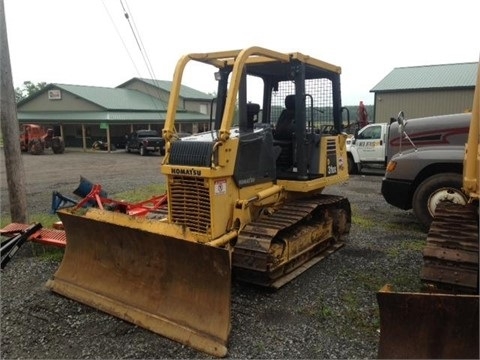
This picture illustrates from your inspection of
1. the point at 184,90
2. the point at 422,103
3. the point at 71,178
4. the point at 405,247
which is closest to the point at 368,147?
the point at 405,247

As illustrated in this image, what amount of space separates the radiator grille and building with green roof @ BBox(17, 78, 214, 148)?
86.0 ft

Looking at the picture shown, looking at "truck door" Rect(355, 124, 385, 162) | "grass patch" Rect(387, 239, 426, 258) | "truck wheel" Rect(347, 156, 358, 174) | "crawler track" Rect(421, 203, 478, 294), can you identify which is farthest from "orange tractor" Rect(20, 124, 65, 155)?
"crawler track" Rect(421, 203, 478, 294)

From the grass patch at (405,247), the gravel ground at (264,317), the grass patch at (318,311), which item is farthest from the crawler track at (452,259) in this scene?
the grass patch at (405,247)

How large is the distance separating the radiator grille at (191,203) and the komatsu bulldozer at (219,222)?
12 mm

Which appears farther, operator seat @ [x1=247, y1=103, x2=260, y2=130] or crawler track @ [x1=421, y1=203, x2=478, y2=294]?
operator seat @ [x1=247, y1=103, x2=260, y2=130]

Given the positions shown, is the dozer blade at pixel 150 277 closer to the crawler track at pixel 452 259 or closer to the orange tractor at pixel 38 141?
the crawler track at pixel 452 259

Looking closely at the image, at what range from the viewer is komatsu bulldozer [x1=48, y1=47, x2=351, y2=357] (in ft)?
13.3

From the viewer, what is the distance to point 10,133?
6.86 meters

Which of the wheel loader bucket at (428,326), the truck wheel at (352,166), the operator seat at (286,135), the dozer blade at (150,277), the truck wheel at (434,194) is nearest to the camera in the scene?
the wheel loader bucket at (428,326)

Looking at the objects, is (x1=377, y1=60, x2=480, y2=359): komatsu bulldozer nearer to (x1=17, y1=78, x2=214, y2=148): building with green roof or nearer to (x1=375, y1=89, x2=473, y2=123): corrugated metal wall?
(x1=375, y1=89, x2=473, y2=123): corrugated metal wall

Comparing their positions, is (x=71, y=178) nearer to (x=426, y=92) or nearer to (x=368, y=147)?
(x=368, y=147)

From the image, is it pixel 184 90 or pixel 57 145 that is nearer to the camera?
pixel 57 145

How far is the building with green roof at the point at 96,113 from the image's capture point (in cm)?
3203

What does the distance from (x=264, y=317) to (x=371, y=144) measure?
40.9 feet
